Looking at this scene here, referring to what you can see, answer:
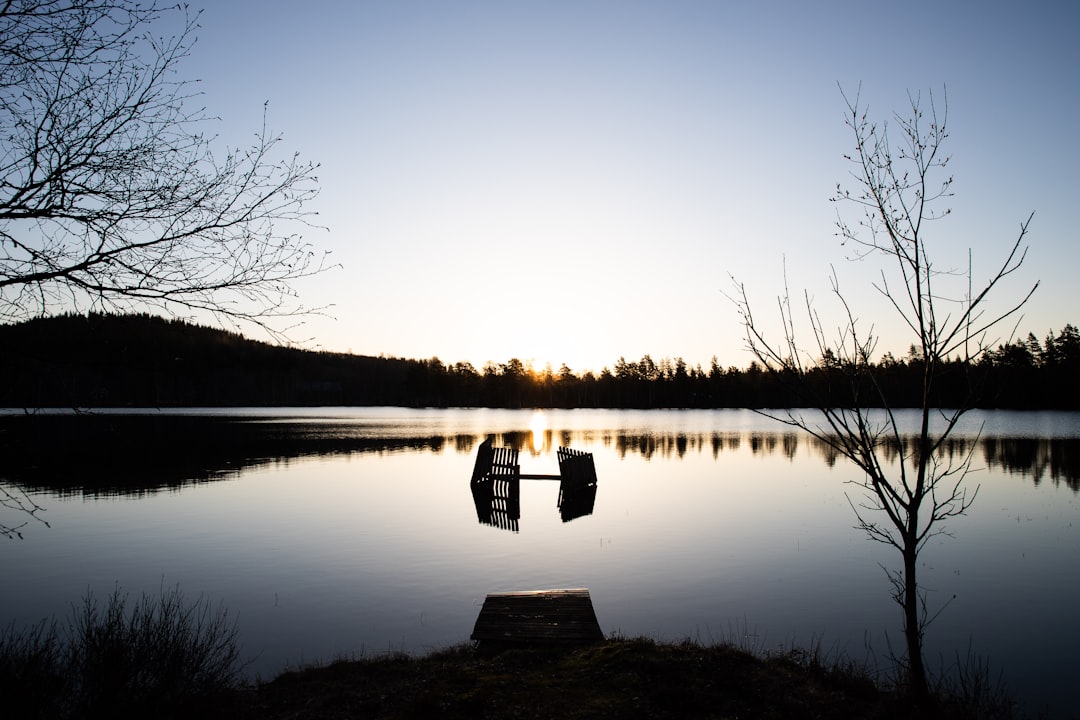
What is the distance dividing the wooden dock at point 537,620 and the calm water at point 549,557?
975 mm

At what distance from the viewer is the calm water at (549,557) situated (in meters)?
11.7

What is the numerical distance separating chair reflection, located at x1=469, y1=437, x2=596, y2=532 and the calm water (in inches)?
24.7

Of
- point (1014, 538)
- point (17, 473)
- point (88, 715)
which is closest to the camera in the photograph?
point (88, 715)

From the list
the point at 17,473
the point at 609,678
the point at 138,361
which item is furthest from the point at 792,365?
the point at 17,473

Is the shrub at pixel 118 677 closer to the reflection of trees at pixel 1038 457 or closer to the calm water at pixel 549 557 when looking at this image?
the calm water at pixel 549 557

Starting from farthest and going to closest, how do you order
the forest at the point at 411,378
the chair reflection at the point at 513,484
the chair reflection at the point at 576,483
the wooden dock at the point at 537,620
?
the chair reflection at the point at 576,483 < the chair reflection at the point at 513,484 < the wooden dock at the point at 537,620 < the forest at the point at 411,378

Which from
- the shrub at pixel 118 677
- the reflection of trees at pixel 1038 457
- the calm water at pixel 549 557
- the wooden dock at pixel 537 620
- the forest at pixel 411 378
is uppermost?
the forest at pixel 411 378

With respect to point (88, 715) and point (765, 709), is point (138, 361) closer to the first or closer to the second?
point (88, 715)

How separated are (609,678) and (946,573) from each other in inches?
475

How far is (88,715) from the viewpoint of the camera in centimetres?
704

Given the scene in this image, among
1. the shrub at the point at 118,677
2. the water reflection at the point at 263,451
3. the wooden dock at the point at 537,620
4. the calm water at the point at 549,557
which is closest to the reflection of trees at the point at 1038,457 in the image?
the water reflection at the point at 263,451

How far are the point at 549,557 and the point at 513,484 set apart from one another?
10435mm

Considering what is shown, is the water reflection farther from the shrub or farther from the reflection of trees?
the shrub

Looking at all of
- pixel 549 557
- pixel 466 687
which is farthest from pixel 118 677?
pixel 549 557
